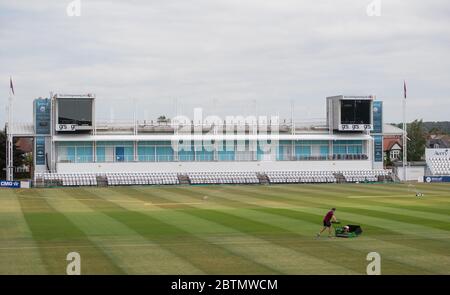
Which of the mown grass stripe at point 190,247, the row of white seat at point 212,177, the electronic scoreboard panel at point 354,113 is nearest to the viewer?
the mown grass stripe at point 190,247

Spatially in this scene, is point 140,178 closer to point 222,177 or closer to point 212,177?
point 212,177

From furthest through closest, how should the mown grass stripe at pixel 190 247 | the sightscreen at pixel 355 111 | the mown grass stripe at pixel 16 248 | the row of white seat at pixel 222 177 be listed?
1. the sightscreen at pixel 355 111
2. the row of white seat at pixel 222 177
3. the mown grass stripe at pixel 190 247
4. the mown grass stripe at pixel 16 248

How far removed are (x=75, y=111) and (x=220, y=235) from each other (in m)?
63.8

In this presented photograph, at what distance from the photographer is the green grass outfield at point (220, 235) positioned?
3325cm

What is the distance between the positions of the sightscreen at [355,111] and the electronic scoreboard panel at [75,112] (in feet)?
112

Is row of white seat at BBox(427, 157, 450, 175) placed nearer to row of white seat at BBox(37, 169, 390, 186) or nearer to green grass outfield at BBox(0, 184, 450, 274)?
row of white seat at BBox(37, 169, 390, 186)

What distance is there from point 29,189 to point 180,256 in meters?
60.3

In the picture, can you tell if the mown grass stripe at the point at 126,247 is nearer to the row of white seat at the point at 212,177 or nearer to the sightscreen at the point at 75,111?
the row of white seat at the point at 212,177

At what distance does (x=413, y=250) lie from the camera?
37.4 metres

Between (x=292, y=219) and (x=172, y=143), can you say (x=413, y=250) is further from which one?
(x=172, y=143)

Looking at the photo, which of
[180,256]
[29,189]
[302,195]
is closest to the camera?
[180,256]

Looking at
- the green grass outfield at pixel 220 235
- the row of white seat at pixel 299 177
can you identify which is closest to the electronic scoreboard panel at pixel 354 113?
the row of white seat at pixel 299 177
